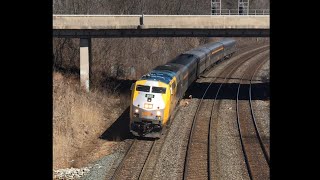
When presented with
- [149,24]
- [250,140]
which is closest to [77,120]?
[149,24]

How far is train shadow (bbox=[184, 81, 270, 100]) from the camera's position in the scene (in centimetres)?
2956

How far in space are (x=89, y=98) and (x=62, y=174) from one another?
12915mm

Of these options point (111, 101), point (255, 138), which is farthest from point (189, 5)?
point (255, 138)

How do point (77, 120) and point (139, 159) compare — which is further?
point (77, 120)

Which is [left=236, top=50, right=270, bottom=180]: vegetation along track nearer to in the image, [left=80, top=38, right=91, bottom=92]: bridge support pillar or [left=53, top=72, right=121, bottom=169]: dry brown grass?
[left=53, top=72, right=121, bottom=169]: dry brown grass

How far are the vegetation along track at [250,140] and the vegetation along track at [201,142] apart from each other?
1.53 metres

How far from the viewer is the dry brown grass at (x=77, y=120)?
18.2m

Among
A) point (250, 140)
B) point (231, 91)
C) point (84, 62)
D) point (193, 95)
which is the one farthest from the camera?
point (231, 91)

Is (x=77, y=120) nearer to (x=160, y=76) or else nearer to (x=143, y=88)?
(x=143, y=88)

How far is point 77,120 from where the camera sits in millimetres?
22797

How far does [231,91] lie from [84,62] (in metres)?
11.1

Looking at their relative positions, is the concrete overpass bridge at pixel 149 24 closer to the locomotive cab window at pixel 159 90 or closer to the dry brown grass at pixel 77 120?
the dry brown grass at pixel 77 120
